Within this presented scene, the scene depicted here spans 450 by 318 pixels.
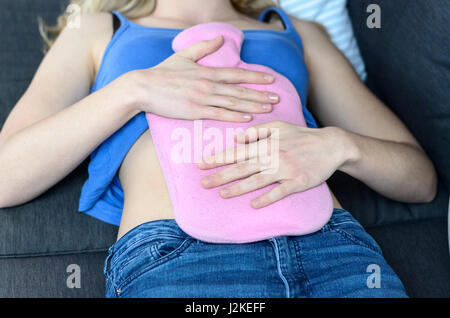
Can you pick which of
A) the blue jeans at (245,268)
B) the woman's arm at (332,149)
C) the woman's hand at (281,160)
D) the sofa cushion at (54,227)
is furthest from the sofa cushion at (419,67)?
the sofa cushion at (54,227)

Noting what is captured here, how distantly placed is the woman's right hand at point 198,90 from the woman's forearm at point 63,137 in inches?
2.0

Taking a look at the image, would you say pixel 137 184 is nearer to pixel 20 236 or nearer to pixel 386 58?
pixel 20 236

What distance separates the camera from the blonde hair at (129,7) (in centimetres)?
120

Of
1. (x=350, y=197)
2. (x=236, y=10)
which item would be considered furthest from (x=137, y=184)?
(x=236, y=10)

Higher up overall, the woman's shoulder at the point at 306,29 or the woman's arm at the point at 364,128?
the woman's shoulder at the point at 306,29

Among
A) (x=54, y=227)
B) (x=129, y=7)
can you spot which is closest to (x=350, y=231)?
(x=54, y=227)

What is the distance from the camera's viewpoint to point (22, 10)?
151cm

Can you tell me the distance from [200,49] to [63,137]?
12.7 inches

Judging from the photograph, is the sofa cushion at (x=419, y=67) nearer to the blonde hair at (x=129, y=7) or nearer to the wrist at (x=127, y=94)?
the blonde hair at (x=129, y=7)

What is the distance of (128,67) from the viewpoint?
1010 millimetres

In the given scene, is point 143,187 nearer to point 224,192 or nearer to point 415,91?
point 224,192

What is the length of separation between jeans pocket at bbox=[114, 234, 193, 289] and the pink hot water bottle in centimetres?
3

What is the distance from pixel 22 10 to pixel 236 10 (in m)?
0.71

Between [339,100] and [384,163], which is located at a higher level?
[339,100]
